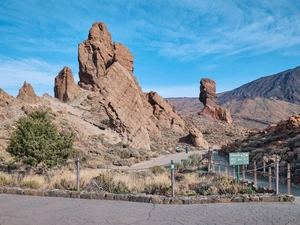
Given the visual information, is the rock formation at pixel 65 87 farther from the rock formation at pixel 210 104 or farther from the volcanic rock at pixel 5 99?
the rock formation at pixel 210 104

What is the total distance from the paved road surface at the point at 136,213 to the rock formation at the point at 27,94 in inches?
1390

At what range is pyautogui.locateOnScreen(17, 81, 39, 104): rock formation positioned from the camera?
132 feet

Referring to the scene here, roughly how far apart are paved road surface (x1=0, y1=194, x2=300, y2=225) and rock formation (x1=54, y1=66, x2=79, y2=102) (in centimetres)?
4322

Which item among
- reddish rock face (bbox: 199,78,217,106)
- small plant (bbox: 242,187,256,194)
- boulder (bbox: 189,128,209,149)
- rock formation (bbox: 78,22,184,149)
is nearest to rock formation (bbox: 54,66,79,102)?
rock formation (bbox: 78,22,184,149)

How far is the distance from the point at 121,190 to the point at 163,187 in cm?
149

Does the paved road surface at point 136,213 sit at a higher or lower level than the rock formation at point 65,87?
lower

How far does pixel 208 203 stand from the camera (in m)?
7.82

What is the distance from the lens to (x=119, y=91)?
4116 centimetres

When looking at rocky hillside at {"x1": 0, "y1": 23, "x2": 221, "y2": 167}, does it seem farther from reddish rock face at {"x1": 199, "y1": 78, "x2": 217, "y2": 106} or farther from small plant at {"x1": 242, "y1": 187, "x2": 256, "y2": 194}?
reddish rock face at {"x1": 199, "y1": 78, "x2": 217, "y2": 106}

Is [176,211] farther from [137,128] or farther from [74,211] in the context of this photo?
[137,128]

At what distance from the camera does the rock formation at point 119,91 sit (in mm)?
34375

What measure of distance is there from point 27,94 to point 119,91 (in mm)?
13670

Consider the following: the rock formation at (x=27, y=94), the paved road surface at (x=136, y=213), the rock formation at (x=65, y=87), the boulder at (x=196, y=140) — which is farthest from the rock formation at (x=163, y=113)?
the paved road surface at (x=136, y=213)

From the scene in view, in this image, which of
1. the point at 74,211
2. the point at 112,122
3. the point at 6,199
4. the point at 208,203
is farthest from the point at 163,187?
the point at 112,122
